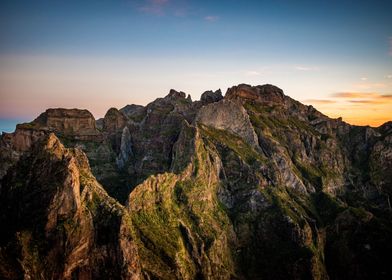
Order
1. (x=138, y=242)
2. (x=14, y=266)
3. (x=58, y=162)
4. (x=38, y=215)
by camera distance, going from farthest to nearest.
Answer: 1. (x=138, y=242)
2. (x=58, y=162)
3. (x=38, y=215)
4. (x=14, y=266)

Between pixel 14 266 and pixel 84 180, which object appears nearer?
pixel 14 266

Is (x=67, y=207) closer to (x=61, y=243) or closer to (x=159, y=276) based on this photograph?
(x=61, y=243)

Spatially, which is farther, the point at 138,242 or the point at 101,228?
the point at 138,242

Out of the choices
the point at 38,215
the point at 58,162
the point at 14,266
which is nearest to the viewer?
the point at 14,266

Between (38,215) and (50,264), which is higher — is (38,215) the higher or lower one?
the higher one

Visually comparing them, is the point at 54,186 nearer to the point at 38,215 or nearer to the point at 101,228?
the point at 38,215

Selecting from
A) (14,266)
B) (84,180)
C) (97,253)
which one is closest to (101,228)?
(97,253)

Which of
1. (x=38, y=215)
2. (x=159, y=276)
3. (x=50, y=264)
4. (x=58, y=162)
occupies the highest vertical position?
(x=58, y=162)

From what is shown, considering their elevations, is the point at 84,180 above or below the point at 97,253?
above

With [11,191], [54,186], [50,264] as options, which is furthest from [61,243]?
[11,191]
